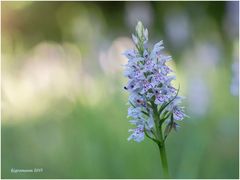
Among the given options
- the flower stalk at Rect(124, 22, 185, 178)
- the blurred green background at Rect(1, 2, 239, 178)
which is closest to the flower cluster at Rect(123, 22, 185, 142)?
the flower stalk at Rect(124, 22, 185, 178)

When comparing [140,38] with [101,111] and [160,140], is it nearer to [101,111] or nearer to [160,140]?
[160,140]

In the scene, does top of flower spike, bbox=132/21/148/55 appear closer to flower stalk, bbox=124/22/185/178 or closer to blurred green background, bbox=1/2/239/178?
flower stalk, bbox=124/22/185/178

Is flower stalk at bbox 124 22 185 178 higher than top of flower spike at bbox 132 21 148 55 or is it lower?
lower

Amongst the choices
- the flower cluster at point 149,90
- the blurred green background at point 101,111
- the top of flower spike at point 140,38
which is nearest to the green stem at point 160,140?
the flower cluster at point 149,90

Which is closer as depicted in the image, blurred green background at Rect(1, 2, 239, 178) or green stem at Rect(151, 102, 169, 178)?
green stem at Rect(151, 102, 169, 178)

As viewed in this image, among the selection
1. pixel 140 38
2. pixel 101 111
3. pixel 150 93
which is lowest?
pixel 101 111

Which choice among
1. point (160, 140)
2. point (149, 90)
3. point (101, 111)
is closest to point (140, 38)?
point (149, 90)
